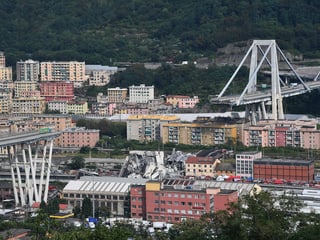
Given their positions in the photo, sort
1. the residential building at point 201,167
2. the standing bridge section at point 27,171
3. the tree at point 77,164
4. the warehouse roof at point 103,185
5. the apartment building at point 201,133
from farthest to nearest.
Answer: the apartment building at point 201,133, the tree at point 77,164, the residential building at point 201,167, the standing bridge section at point 27,171, the warehouse roof at point 103,185

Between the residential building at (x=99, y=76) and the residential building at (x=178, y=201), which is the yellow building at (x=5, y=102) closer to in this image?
the residential building at (x=99, y=76)

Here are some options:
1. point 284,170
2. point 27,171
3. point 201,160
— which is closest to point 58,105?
point 201,160

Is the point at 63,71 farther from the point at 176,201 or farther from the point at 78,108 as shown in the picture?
the point at 176,201

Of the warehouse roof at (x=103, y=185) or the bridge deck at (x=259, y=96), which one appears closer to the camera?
the warehouse roof at (x=103, y=185)

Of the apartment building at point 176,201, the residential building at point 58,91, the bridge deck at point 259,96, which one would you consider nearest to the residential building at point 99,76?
the residential building at point 58,91

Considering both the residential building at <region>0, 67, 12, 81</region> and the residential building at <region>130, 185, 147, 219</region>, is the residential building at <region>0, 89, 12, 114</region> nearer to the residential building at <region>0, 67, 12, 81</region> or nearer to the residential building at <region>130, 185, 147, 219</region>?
the residential building at <region>0, 67, 12, 81</region>

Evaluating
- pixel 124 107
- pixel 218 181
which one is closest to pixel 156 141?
pixel 124 107

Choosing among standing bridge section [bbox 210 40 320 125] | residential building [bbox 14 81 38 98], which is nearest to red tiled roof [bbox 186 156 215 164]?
standing bridge section [bbox 210 40 320 125]
